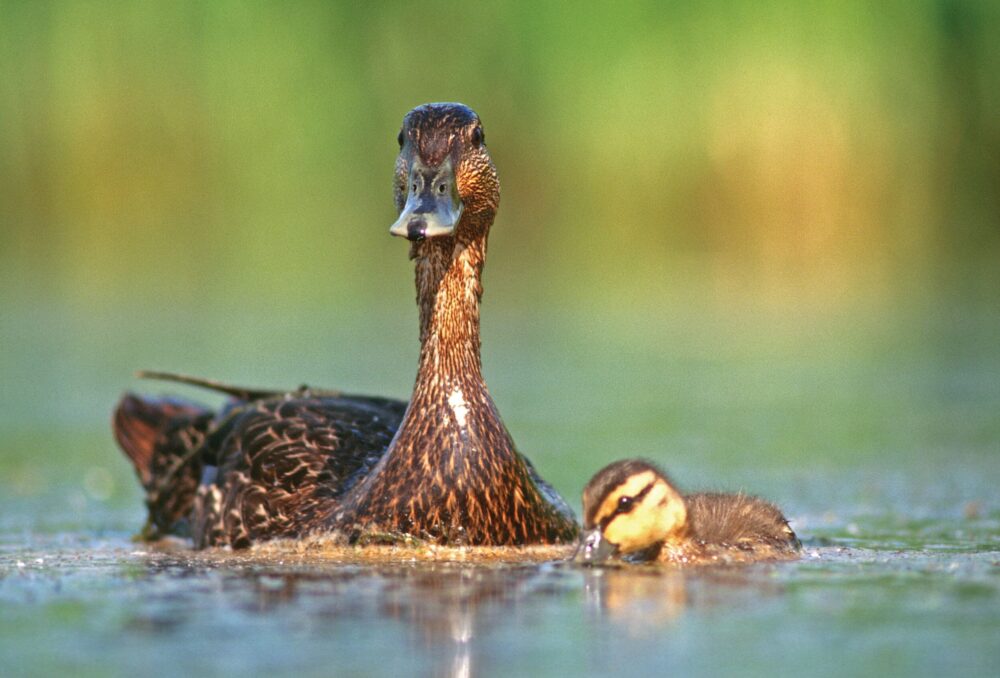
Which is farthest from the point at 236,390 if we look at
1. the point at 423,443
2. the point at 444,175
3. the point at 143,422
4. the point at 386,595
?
the point at 386,595

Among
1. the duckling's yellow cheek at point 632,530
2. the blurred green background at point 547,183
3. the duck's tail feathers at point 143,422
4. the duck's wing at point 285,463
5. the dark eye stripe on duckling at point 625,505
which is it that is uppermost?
the blurred green background at point 547,183

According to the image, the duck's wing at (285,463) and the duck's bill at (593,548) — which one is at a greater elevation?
the duck's wing at (285,463)

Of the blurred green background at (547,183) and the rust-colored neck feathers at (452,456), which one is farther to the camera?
the blurred green background at (547,183)

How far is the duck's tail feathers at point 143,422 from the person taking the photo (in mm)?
7883

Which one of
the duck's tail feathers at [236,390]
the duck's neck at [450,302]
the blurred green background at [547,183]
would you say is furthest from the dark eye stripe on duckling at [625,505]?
the blurred green background at [547,183]

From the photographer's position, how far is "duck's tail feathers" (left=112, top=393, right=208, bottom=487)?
25.9 ft

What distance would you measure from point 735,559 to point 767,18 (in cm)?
1140

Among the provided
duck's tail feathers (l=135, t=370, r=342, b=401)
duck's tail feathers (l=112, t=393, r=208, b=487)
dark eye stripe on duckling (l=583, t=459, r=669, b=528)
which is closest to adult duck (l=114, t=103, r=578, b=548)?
duck's tail feathers (l=135, t=370, r=342, b=401)

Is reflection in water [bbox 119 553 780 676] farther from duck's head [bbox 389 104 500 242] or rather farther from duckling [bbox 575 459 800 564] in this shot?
duck's head [bbox 389 104 500 242]

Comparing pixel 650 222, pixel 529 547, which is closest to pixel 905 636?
pixel 529 547

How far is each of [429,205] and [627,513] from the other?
119 centimetres

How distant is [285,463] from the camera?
21.0ft

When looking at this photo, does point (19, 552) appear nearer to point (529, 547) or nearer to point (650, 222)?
point (529, 547)

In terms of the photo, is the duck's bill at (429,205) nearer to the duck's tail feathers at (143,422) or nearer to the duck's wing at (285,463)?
the duck's wing at (285,463)
